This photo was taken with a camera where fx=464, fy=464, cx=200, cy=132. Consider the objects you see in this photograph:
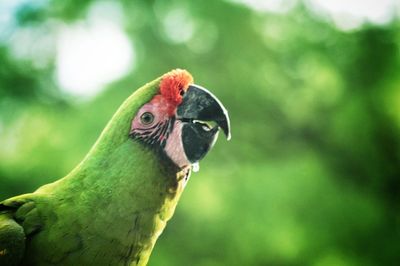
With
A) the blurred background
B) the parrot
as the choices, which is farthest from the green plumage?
the blurred background

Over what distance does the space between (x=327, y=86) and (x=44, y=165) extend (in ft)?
9.48

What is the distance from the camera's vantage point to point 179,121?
120cm

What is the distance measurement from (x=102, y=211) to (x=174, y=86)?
36cm

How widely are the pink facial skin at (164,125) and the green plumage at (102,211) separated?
20 millimetres

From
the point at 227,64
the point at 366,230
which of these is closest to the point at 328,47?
the point at 227,64

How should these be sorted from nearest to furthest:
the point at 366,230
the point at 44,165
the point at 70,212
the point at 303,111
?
the point at 70,212 < the point at 44,165 < the point at 366,230 < the point at 303,111

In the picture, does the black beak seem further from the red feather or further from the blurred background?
the blurred background

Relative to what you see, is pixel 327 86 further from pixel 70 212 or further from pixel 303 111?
pixel 70 212

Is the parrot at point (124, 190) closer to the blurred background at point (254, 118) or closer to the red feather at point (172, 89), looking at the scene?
the red feather at point (172, 89)

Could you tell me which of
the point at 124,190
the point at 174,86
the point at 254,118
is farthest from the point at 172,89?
the point at 254,118

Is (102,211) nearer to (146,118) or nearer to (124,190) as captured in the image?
(124,190)

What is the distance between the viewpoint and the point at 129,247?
1113mm

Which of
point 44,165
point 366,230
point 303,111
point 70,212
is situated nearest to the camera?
point 70,212

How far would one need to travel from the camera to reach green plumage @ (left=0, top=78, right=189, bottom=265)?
1.09 m
